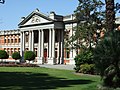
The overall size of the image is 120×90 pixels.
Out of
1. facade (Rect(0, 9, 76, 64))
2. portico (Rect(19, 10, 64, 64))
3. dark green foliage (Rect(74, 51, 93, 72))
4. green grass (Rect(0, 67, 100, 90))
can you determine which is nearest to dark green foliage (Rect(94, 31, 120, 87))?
green grass (Rect(0, 67, 100, 90))

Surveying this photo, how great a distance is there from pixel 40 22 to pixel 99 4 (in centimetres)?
3027

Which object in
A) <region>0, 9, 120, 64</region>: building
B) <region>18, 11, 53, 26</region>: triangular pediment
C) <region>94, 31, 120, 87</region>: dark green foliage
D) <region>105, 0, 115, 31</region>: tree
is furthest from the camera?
<region>18, 11, 53, 26</region>: triangular pediment

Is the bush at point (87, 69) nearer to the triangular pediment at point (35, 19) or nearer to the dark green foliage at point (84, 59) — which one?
the dark green foliage at point (84, 59)

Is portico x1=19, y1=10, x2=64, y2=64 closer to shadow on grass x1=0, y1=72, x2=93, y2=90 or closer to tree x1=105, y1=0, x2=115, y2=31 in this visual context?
shadow on grass x1=0, y1=72, x2=93, y2=90

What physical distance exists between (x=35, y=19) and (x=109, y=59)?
5441 cm

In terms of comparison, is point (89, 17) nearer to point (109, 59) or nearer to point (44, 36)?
point (109, 59)

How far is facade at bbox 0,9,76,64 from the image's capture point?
63281 millimetres

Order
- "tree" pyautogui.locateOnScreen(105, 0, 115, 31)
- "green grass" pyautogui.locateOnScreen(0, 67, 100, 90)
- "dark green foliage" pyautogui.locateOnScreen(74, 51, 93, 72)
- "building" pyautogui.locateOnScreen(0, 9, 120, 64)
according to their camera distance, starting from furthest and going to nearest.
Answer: "building" pyautogui.locateOnScreen(0, 9, 120, 64)
"dark green foliage" pyautogui.locateOnScreen(74, 51, 93, 72)
"tree" pyautogui.locateOnScreen(105, 0, 115, 31)
"green grass" pyautogui.locateOnScreen(0, 67, 100, 90)

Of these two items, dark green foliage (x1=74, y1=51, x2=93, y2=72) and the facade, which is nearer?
dark green foliage (x1=74, y1=51, x2=93, y2=72)

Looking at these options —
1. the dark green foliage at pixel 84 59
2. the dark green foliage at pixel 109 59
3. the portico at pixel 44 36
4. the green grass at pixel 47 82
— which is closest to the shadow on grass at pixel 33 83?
the green grass at pixel 47 82

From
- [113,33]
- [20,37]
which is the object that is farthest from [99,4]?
[20,37]

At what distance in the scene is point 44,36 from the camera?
6900 centimetres

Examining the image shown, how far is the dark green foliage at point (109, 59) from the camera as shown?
16.7 metres

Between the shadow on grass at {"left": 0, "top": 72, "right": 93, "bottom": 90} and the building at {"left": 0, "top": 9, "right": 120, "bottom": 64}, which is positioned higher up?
the building at {"left": 0, "top": 9, "right": 120, "bottom": 64}
